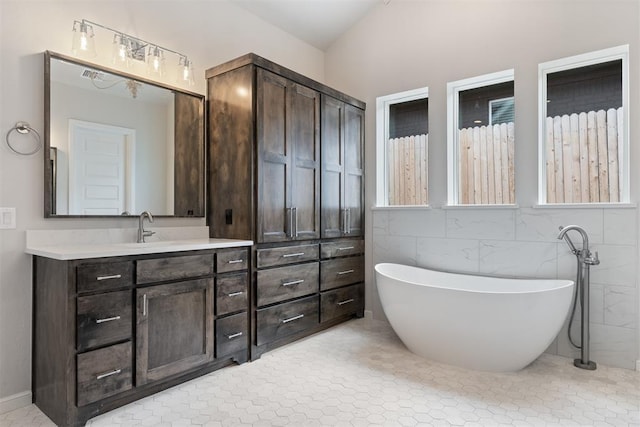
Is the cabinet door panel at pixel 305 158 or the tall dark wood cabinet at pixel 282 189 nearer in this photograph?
the tall dark wood cabinet at pixel 282 189

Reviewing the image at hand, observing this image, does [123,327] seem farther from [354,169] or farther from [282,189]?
[354,169]

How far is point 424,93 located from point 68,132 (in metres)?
2.92

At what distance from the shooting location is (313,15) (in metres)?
3.65

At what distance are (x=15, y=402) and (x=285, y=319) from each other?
170 cm

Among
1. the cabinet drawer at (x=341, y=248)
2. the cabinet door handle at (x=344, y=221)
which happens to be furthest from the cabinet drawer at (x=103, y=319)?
the cabinet door handle at (x=344, y=221)

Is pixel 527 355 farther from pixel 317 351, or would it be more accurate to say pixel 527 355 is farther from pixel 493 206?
pixel 317 351

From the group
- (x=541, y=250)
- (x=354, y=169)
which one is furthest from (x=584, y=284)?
(x=354, y=169)

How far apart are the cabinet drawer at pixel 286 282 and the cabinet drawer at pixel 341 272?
0.11 m

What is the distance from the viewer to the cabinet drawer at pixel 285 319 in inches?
110

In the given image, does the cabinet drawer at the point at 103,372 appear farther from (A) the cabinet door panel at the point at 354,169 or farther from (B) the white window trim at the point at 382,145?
(B) the white window trim at the point at 382,145

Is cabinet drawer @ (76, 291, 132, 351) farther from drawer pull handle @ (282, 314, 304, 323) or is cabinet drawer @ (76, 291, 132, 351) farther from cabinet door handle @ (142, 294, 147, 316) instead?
drawer pull handle @ (282, 314, 304, 323)

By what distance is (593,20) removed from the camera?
2670 mm

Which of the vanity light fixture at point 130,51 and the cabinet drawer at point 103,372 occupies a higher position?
the vanity light fixture at point 130,51

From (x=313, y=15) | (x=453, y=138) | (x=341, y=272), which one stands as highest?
(x=313, y=15)
